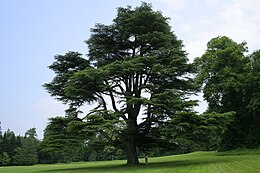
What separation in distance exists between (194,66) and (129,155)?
993 cm

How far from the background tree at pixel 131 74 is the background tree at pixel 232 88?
12786 millimetres

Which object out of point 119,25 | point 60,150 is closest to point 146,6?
point 119,25

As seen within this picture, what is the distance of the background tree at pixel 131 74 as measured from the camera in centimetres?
2634

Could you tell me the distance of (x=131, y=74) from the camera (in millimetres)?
29656

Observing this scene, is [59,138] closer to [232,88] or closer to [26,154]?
[232,88]

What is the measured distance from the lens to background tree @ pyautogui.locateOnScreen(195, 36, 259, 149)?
40.8 meters

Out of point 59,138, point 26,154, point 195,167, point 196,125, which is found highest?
point 26,154

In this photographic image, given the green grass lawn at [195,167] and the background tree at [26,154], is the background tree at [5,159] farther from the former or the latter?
the green grass lawn at [195,167]

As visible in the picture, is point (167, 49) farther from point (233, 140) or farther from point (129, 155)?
point (233, 140)

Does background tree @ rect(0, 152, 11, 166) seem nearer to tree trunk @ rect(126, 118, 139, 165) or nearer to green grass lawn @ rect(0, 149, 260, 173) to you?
green grass lawn @ rect(0, 149, 260, 173)

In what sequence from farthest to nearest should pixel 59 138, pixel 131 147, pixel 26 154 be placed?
pixel 26 154
pixel 131 147
pixel 59 138

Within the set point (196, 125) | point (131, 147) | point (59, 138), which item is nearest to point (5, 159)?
point (59, 138)

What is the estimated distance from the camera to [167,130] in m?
25.1

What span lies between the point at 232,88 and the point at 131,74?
17422 mm
